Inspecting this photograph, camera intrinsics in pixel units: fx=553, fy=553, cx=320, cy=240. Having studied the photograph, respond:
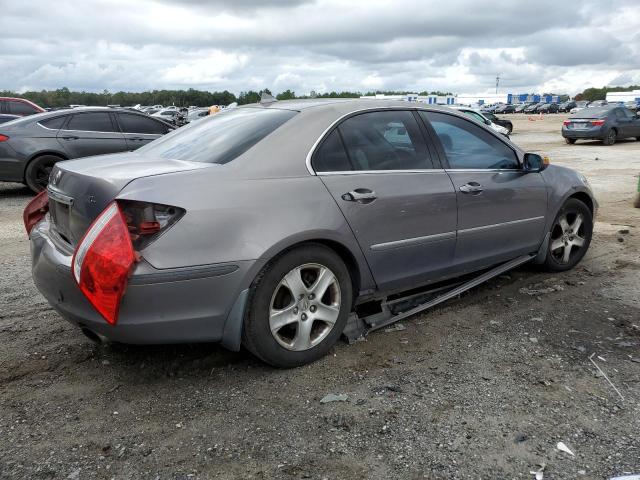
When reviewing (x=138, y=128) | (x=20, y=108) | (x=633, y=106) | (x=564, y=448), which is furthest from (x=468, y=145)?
(x=633, y=106)

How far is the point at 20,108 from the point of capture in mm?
15305

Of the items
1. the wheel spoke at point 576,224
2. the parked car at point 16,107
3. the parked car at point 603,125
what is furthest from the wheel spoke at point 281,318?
the parked car at point 603,125

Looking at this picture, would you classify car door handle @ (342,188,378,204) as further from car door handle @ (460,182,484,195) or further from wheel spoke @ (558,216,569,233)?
wheel spoke @ (558,216,569,233)

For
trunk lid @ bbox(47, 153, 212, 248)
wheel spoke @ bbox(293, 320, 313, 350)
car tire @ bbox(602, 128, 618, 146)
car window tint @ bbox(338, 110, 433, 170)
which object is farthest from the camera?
car tire @ bbox(602, 128, 618, 146)

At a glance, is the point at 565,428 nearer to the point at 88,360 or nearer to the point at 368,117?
the point at 368,117

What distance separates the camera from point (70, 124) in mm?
9555

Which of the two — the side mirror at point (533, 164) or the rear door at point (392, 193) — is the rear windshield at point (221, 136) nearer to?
the rear door at point (392, 193)

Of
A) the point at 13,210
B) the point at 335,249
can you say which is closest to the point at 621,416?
the point at 335,249

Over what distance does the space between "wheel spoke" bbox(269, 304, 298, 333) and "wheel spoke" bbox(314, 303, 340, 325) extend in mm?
170

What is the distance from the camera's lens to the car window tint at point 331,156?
337 cm

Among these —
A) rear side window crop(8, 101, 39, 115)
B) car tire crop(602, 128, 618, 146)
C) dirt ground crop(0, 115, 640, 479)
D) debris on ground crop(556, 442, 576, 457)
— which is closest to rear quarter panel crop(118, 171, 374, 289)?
dirt ground crop(0, 115, 640, 479)

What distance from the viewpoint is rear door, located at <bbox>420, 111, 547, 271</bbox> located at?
4.07m

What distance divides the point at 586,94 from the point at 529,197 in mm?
148654

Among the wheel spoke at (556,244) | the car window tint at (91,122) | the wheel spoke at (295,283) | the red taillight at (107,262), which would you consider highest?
the car window tint at (91,122)
